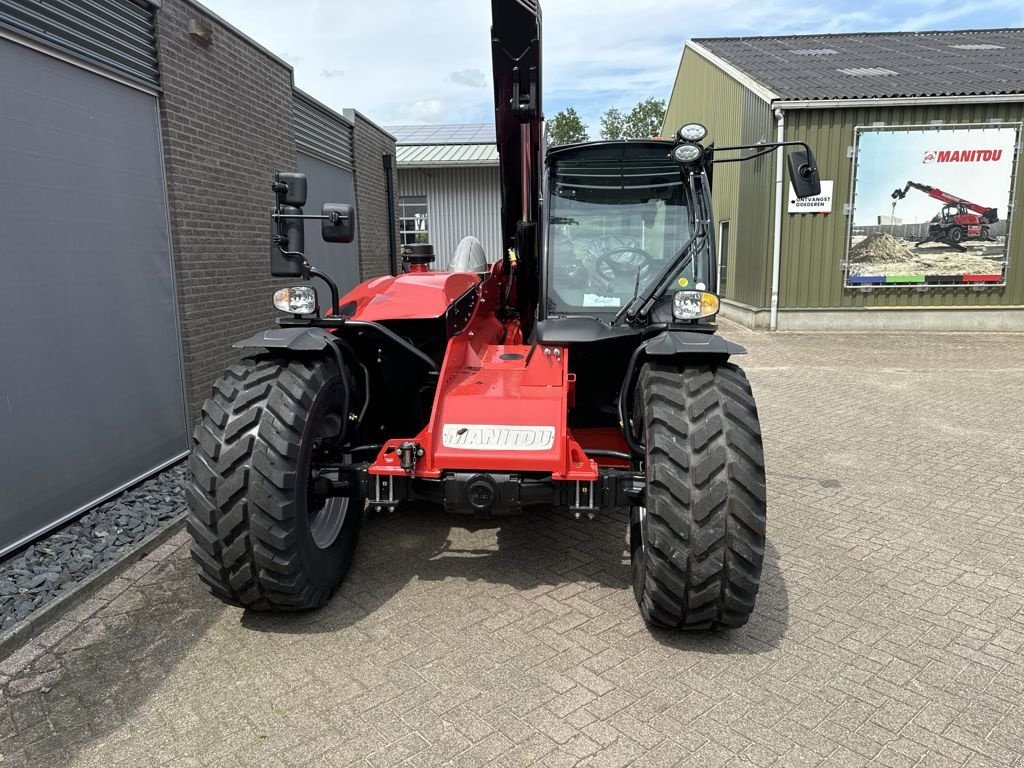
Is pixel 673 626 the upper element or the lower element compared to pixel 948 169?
lower

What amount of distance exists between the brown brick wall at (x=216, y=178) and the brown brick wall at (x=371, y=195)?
3.80 meters

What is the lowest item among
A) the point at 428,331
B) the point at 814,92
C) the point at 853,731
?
the point at 853,731

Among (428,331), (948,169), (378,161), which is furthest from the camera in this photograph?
(378,161)

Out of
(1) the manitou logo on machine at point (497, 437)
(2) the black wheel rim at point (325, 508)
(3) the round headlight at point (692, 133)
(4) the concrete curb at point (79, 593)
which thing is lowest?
(4) the concrete curb at point (79, 593)

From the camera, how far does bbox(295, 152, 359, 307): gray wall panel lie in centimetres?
942

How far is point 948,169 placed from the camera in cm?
1217

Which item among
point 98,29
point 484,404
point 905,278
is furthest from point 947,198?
point 98,29

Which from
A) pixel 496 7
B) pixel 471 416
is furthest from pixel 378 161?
pixel 471 416

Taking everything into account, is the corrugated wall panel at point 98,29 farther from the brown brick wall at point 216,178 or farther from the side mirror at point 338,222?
the side mirror at point 338,222

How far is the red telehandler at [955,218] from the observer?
40.2 ft

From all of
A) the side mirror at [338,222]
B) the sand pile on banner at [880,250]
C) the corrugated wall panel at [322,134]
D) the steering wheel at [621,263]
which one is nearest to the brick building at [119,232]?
the corrugated wall panel at [322,134]

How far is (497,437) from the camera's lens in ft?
11.5

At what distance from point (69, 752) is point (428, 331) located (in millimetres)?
2456

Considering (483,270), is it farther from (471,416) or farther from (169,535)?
(169,535)
